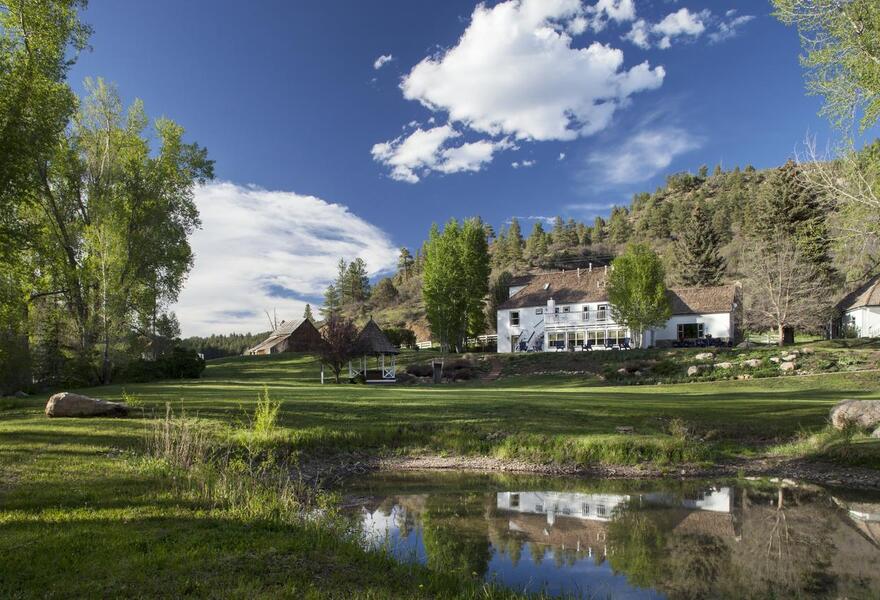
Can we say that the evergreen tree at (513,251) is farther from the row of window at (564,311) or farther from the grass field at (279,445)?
the grass field at (279,445)

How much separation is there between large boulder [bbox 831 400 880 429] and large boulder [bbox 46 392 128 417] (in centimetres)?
2136

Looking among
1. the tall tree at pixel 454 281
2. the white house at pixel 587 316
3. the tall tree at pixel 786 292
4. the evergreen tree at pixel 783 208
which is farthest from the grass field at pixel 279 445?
the tall tree at pixel 454 281

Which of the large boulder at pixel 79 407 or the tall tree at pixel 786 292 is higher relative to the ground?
the tall tree at pixel 786 292

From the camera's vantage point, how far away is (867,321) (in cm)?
4644

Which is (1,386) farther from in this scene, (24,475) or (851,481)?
(851,481)

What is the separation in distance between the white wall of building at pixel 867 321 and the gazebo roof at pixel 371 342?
42.0 metres

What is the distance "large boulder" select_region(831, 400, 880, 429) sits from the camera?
48.9ft

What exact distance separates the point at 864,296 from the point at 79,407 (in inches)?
2328

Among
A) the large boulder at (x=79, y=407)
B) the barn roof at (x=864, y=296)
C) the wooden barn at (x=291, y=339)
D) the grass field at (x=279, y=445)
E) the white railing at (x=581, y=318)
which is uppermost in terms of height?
the barn roof at (x=864, y=296)

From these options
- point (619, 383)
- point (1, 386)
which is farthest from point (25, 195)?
point (619, 383)

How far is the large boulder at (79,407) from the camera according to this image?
15.3 meters

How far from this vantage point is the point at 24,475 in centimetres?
891

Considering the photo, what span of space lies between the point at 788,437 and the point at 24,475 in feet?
62.1

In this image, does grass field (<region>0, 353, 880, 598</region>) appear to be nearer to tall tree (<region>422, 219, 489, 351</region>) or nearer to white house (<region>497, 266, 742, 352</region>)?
white house (<region>497, 266, 742, 352</region>)
